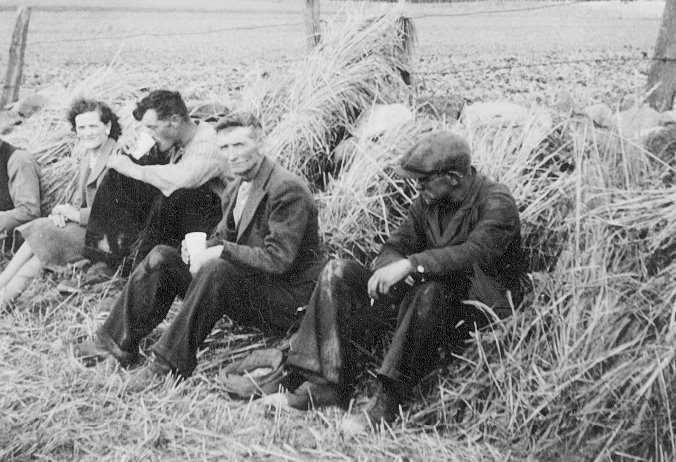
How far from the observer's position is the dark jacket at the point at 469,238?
3.59m

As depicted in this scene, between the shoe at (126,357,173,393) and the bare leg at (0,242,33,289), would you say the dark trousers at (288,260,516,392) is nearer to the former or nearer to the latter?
the shoe at (126,357,173,393)

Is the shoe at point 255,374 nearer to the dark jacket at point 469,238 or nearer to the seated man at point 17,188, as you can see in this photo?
the dark jacket at point 469,238

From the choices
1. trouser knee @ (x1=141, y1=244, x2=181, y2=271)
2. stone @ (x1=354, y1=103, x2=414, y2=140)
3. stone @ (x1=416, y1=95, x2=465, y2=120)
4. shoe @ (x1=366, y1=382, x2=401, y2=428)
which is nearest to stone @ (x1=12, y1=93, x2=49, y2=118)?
stone @ (x1=354, y1=103, x2=414, y2=140)

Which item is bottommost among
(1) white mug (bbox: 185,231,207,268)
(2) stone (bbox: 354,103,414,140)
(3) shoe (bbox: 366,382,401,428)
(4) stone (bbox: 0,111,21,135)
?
(3) shoe (bbox: 366,382,401,428)

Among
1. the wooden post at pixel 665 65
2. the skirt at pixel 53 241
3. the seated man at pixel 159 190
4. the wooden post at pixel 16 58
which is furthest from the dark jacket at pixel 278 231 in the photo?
the wooden post at pixel 16 58

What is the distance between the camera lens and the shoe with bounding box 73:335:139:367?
4242 millimetres

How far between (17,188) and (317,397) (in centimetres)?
333

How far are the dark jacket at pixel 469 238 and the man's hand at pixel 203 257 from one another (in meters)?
0.80

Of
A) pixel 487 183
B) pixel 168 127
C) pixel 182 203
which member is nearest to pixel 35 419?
pixel 182 203

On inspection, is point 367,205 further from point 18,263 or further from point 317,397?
point 18,263

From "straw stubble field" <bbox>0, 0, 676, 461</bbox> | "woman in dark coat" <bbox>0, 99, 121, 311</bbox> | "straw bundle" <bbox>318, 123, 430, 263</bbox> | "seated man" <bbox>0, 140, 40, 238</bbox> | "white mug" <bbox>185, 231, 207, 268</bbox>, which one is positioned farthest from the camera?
"seated man" <bbox>0, 140, 40, 238</bbox>

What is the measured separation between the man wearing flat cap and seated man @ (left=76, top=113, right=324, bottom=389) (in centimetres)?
37

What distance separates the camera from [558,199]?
4.11 metres

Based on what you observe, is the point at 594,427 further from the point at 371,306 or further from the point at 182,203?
the point at 182,203
